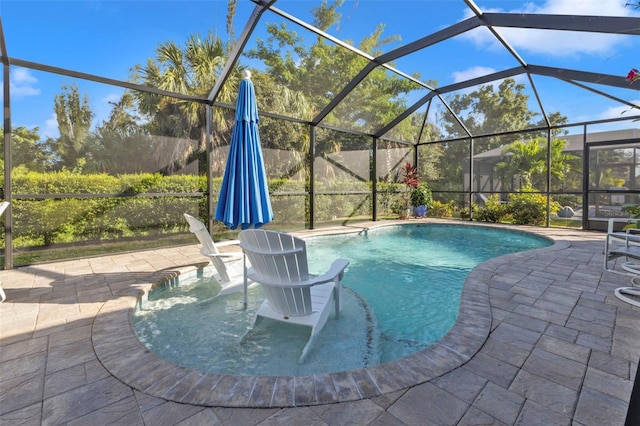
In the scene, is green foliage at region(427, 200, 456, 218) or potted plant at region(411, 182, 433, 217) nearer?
potted plant at region(411, 182, 433, 217)

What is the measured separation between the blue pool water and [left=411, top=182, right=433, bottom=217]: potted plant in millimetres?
6357

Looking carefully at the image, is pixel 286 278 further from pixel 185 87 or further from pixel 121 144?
pixel 185 87

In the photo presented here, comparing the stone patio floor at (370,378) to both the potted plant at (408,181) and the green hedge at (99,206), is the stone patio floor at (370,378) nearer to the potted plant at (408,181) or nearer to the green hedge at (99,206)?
the green hedge at (99,206)

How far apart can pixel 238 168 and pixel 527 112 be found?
10644 millimetres

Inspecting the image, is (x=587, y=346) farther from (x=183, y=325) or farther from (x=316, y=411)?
(x=183, y=325)

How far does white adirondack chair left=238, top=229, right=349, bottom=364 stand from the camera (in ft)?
8.29

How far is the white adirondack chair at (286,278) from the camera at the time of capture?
8.29ft

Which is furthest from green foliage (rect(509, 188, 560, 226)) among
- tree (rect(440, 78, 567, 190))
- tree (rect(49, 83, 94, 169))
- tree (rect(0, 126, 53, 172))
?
tree (rect(0, 126, 53, 172))

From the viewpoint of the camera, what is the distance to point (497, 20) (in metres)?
5.08

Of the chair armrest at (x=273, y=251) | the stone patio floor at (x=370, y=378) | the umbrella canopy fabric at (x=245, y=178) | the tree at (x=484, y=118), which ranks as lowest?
the stone patio floor at (x=370, y=378)

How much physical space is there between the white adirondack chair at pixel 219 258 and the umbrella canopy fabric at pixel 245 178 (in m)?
0.36

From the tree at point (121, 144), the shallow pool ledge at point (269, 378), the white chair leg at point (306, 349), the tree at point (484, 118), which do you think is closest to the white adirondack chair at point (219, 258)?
the shallow pool ledge at point (269, 378)

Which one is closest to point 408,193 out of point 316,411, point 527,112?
point 527,112

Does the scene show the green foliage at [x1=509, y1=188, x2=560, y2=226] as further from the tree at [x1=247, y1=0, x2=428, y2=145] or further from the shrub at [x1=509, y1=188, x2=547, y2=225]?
the tree at [x1=247, y1=0, x2=428, y2=145]
